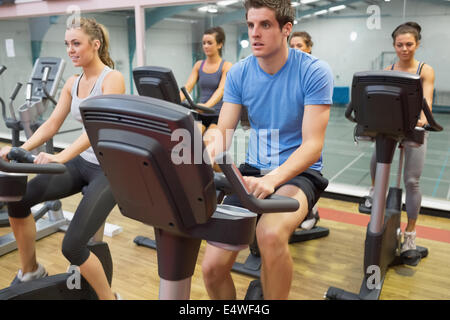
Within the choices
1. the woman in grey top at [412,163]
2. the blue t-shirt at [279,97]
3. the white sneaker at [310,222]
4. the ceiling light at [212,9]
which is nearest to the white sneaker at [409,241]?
the woman in grey top at [412,163]

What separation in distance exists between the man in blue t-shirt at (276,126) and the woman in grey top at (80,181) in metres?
0.61

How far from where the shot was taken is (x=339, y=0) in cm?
408

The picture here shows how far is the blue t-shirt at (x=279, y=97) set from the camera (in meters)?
1.66

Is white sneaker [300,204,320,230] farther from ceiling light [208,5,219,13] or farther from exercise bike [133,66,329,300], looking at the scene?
ceiling light [208,5,219,13]

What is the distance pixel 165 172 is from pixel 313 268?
204cm

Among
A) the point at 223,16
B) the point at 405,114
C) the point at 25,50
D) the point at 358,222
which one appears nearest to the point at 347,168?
the point at 358,222

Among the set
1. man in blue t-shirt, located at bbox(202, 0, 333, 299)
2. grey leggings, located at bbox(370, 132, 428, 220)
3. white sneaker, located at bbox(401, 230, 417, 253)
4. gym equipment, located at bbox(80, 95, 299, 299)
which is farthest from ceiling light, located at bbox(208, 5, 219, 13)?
gym equipment, located at bbox(80, 95, 299, 299)

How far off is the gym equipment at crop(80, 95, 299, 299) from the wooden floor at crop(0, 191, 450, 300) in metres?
1.44

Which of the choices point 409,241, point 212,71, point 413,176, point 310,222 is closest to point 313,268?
point 310,222

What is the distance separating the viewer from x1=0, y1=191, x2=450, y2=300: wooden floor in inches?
94.5

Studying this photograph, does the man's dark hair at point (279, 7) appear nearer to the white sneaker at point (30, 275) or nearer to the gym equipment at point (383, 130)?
the gym equipment at point (383, 130)

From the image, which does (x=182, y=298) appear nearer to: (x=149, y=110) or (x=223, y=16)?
(x=149, y=110)

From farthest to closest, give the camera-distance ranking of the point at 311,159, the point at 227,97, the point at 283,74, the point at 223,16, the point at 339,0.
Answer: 1. the point at 223,16
2. the point at 339,0
3. the point at 227,97
4. the point at 283,74
5. the point at 311,159

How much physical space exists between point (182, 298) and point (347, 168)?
402cm
